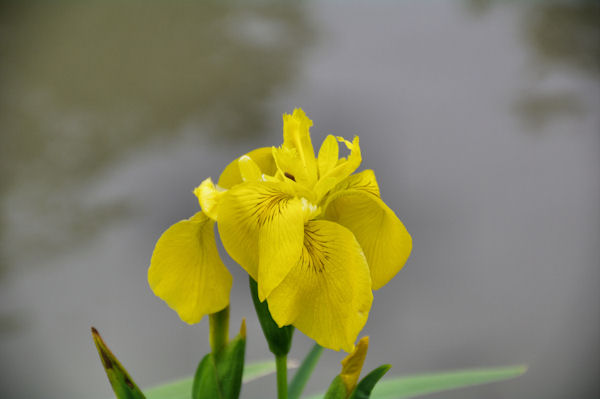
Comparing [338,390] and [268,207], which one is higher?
[268,207]

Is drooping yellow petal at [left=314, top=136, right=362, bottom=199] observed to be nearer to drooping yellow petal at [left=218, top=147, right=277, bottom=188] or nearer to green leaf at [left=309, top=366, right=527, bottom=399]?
drooping yellow petal at [left=218, top=147, right=277, bottom=188]

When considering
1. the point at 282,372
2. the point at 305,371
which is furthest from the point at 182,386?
the point at 282,372

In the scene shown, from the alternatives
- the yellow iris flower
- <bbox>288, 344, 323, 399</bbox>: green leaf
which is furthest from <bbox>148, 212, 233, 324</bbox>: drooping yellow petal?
<bbox>288, 344, 323, 399</bbox>: green leaf

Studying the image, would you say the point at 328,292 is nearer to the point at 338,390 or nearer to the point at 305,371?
the point at 338,390

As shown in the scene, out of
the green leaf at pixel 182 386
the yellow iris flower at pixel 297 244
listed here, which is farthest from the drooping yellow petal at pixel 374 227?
the green leaf at pixel 182 386

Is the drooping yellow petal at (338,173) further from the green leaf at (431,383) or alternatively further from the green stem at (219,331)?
the green leaf at (431,383)

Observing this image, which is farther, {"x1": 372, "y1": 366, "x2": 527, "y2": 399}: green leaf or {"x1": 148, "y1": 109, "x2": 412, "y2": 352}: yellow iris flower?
{"x1": 372, "y1": 366, "x2": 527, "y2": 399}: green leaf
